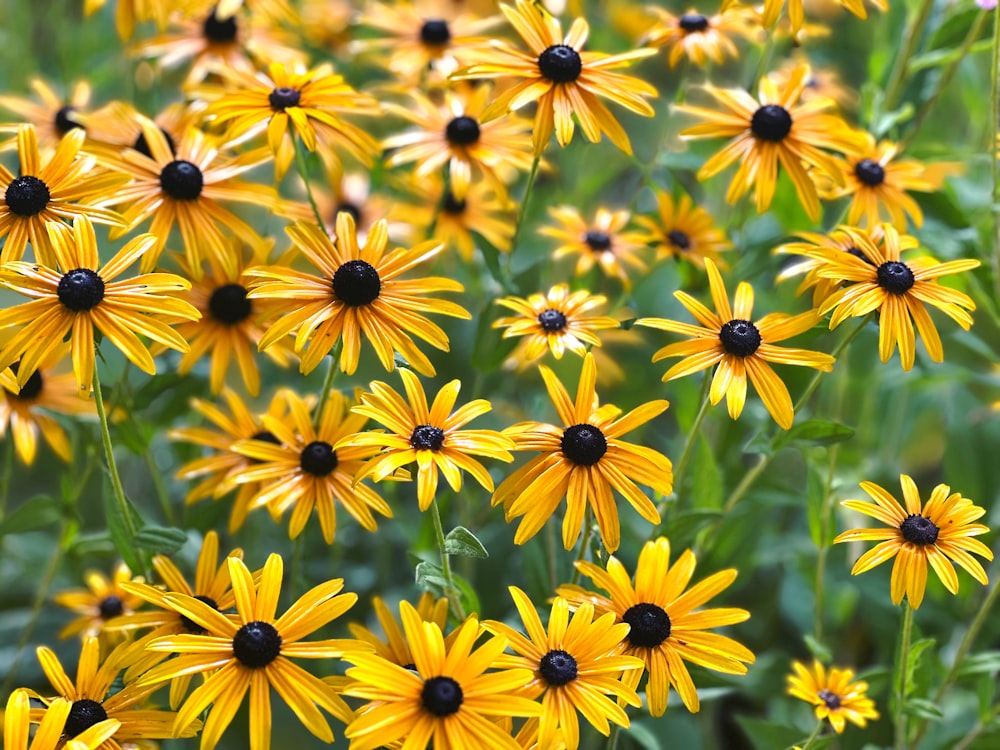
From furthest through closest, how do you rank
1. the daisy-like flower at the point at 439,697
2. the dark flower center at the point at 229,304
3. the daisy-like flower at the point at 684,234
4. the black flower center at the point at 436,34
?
1. the black flower center at the point at 436,34
2. the daisy-like flower at the point at 684,234
3. the dark flower center at the point at 229,304
4. the daisy-like flower at the point at 439,697

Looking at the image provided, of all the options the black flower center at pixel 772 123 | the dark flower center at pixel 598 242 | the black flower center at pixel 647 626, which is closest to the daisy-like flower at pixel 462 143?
the dark flower center at pixel 598 242

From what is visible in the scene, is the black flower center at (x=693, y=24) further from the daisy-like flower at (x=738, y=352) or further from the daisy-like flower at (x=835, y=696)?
the daisy-like flower at (x=835, y=696)

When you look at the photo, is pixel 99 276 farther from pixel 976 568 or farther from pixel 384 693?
pixel 976 568

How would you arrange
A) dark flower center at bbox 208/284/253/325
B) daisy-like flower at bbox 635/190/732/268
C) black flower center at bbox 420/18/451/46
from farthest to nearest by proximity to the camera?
black flower center at bbox 420/18/451/46, daisy-like flower at bbox 635/190/732/268, dark flower center at bbox 208/284/253/325

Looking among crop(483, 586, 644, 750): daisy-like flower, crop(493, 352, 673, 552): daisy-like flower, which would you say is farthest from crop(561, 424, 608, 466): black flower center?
crop(483, 586, 644, 750): daisy-like flower

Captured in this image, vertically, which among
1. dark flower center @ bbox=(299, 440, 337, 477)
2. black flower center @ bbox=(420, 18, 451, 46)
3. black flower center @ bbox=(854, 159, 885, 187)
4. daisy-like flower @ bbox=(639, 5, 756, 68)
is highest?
black flower center @ bbox=(420, 18, 451, 46)

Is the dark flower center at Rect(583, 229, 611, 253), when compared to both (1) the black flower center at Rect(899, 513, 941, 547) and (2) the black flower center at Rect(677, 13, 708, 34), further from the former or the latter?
(1) the black flower center at Rect(899, 513, 941, 547)

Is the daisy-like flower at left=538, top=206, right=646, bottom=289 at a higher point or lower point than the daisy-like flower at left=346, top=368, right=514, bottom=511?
higher

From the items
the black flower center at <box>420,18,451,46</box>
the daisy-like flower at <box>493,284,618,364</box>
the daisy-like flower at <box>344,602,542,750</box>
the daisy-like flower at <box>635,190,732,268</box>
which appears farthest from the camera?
the black flower center at <box>420,18,451,46</box>

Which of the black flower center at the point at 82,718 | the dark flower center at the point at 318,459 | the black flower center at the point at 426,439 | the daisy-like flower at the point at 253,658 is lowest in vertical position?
the black flower center at the point at 82,718
